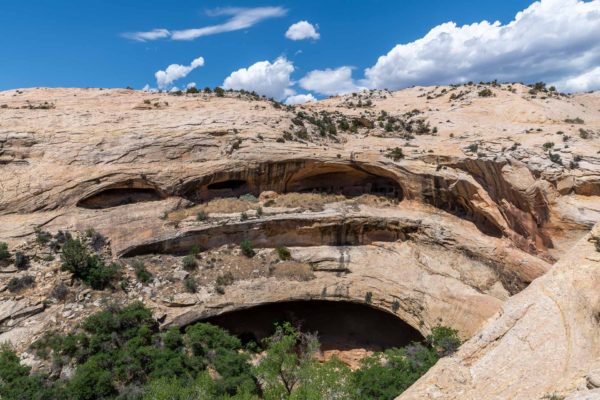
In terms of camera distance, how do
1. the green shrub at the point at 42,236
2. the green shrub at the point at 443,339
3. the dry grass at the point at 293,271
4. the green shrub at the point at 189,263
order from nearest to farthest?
1. the green shrub at the point at 443,339
2. the green shrub at the point at 42,236
3. the green shrub at the point at 189,263
4. the dry grass at the point at 293,271

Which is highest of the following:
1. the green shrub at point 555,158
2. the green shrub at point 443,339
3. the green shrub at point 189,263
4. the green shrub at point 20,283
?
the green shrub at point 555,158

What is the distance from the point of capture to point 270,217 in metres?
18.4

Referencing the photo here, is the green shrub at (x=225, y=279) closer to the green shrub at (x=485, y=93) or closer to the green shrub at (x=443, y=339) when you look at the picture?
the green shrub at (x=443, y=339)

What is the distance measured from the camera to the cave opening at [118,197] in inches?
711

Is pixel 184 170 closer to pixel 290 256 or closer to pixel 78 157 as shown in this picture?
pixel 78 157

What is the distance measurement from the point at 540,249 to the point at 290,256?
423 inches

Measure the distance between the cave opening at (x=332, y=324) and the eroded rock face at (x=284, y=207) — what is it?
203cm

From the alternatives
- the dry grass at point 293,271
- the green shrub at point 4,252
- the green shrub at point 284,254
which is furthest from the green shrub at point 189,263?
the green shrub at point 4,252

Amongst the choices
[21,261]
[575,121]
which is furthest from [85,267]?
[575,121]

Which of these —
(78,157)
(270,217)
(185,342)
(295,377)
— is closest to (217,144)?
(270,217)

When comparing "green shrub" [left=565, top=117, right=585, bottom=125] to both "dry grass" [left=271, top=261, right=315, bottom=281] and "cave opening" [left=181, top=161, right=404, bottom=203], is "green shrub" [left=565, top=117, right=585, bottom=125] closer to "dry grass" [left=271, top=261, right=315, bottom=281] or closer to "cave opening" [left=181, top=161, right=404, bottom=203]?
"cave opening" [left=181, top=161, right=404, bottom=203]

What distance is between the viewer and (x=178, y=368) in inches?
505

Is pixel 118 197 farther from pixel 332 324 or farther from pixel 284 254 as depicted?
pixel 332 324

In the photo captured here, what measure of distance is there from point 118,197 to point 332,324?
1204 cm
